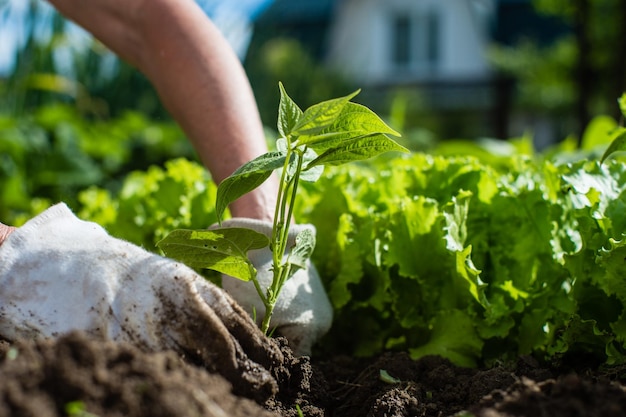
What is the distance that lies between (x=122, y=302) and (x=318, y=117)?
1.74 ft

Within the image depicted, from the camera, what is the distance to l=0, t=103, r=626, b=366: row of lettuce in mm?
1902

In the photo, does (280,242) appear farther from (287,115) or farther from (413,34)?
(413,34)

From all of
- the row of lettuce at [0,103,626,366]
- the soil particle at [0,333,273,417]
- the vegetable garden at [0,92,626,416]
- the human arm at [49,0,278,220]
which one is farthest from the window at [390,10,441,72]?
the soil particle at [0,333,273,417]

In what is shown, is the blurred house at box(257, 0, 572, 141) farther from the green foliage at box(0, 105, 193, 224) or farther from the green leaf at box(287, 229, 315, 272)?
the green leaf at box(287, 229, 315, 272)

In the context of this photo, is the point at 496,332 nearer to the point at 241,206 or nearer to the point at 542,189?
the point at 542,189

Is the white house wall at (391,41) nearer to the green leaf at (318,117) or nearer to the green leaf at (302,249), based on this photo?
the green leaf at (302,249)

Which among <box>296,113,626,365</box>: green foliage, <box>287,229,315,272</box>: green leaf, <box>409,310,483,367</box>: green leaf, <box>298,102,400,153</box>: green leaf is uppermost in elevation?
<box>298,102,400,153</box>: green leaf

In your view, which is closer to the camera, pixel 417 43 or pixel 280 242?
pixel 280 242

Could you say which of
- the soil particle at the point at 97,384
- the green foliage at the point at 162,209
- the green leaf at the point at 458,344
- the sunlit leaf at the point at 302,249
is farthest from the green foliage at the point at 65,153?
the soil particle at the point at 97,384

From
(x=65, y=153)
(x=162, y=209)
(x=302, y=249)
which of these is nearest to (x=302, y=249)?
(x=302, y=249)

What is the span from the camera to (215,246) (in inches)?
62.4

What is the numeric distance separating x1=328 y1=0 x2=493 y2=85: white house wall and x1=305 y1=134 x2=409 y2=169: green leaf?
18.7m

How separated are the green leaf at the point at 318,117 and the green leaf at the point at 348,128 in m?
0.04

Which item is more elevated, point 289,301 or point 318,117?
point 318,117
